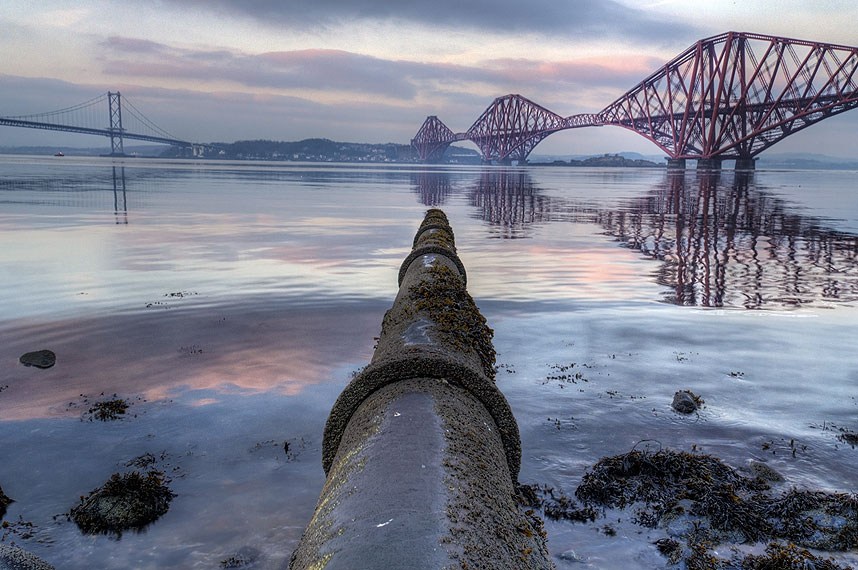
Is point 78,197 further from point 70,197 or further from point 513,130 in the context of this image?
point 513,130

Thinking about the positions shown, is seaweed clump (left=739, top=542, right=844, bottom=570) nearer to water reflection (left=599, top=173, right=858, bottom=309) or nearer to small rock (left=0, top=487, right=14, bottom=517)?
small rock (left=0, top=487, right=14, bottom=517)

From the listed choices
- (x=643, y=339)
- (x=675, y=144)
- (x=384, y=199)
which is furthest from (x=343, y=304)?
(x=675, y=144)

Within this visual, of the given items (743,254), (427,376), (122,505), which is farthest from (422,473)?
(743,254)

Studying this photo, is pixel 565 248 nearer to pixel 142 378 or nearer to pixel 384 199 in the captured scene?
pixel 142 378

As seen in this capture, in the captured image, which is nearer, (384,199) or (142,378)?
(142,378)

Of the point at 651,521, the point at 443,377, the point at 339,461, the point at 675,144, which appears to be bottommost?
the point at 651,521

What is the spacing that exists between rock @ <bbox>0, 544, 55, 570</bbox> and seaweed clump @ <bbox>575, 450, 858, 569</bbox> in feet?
11.9

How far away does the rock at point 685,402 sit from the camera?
665 cm

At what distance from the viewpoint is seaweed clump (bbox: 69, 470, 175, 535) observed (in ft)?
14.9

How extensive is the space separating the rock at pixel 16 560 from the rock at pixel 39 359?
17.9ft

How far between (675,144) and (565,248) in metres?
107

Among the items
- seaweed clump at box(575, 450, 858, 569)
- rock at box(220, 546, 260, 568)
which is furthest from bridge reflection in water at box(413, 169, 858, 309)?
rock at box(220, 546, 260, 568)

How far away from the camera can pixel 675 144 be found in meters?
115

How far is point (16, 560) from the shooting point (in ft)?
10.2
